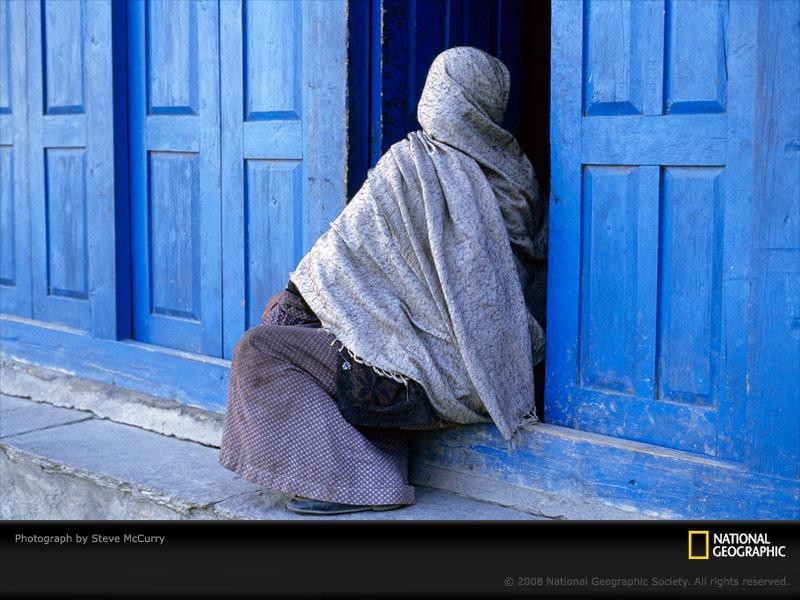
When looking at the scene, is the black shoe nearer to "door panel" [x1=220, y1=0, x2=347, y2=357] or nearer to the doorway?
the doorway

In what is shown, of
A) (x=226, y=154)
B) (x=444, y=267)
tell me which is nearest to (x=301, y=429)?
(x=444, y=267)

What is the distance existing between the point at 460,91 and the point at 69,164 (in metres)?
2.59

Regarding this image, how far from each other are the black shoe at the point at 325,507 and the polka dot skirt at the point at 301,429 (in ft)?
0.09

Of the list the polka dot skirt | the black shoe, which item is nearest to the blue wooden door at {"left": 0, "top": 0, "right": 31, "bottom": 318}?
the polka dot skirt

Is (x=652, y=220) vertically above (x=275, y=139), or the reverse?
(x=275, y=139)

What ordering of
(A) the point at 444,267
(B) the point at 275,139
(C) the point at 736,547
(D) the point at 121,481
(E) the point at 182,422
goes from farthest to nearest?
(E) the point at 182,422
(B) the point at 275,139
(D) the point at 121,481
(A) the point at 444,267
(C) the point at 736,547

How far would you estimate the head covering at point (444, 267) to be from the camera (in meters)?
3.61

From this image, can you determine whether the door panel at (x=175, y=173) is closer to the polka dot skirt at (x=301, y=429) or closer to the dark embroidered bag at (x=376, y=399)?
the polka dot skirt at (x=301, y=429)

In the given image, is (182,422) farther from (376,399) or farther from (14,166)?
A: (14,166)

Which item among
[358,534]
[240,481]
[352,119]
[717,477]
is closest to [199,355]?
[240,481]

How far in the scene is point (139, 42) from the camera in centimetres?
512

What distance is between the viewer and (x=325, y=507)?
11.9 feet

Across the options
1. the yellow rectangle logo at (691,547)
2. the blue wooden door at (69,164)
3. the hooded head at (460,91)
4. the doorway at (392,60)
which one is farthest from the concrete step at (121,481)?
the hooded head at (460,91)

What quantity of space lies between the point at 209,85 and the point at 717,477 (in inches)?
105
